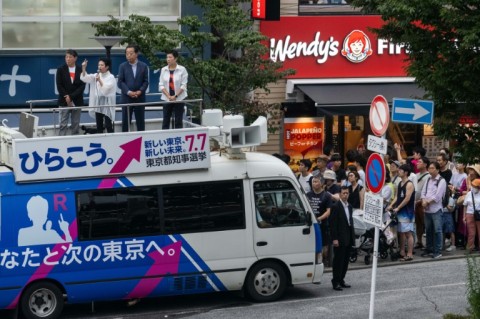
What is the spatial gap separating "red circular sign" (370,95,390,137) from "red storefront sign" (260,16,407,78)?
14.4 meters

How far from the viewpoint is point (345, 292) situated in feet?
62.1

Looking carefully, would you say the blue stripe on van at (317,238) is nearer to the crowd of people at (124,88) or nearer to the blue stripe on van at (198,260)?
the blue stripe on van at (198,260)

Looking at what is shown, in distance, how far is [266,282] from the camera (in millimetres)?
18047

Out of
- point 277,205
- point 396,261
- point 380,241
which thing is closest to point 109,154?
point 277,205

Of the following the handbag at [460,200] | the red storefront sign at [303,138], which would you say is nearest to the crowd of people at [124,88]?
the handbag at [460,200]

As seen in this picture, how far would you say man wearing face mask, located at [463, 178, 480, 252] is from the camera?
22.1 meters

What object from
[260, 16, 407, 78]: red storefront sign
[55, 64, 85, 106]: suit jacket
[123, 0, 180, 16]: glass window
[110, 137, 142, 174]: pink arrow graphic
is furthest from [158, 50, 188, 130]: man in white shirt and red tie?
[260, 16, 407, 78]: red storefront sign

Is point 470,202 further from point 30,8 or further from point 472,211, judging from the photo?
point 30,8

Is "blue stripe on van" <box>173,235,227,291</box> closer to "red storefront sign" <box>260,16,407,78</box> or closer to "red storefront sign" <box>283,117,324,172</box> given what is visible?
"red storefront sign" <box>283,117,324,172</box>

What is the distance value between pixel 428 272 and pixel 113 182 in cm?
685

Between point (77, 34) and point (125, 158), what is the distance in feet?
39.3

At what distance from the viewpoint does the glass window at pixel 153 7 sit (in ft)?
93.4

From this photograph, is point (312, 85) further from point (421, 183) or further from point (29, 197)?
point (29, 197)

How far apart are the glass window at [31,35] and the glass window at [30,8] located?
0.84 ft
